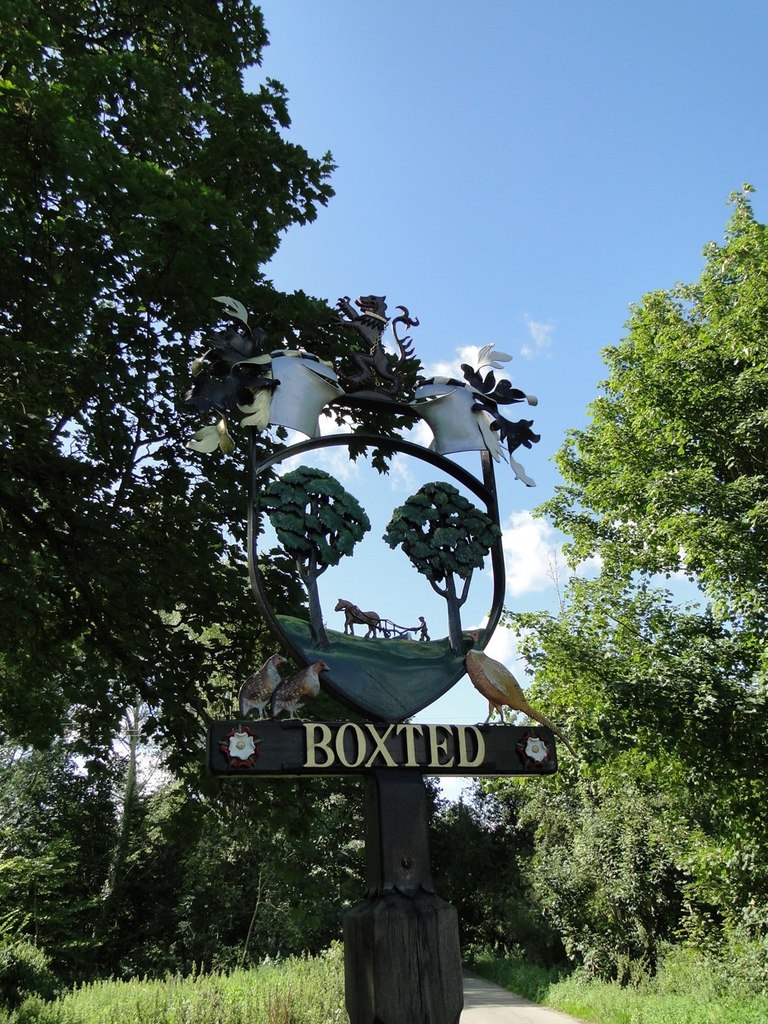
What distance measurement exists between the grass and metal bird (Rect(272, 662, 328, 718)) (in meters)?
11.8

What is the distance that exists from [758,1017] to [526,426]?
11.5 metres

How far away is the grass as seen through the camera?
11.6 meters

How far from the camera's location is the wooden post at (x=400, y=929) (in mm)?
2457

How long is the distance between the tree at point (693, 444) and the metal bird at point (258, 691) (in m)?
8.71

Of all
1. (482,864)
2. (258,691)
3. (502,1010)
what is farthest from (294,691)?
(482,864)

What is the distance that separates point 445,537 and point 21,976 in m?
18.2

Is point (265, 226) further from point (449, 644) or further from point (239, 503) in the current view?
point (449, 644)

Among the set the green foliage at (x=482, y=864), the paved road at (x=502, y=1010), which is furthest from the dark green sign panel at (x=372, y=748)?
the green foliage at (x=482, y=864)

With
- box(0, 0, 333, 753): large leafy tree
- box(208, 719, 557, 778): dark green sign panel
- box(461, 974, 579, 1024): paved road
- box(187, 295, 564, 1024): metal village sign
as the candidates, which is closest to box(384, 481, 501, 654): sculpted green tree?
box(187, 295, 564, 1024): metal village sign

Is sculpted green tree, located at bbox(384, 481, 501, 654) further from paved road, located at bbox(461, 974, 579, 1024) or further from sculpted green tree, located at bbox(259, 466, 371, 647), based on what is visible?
paved road, located at bbox(461, 974, 579, 1024)

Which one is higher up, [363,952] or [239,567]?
[239,567]

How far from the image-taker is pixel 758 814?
33.7 ft

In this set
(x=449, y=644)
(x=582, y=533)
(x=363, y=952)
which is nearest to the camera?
(x=363, y=952)

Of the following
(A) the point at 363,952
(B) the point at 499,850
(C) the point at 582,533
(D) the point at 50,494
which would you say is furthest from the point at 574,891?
(A) the point at 363,952
